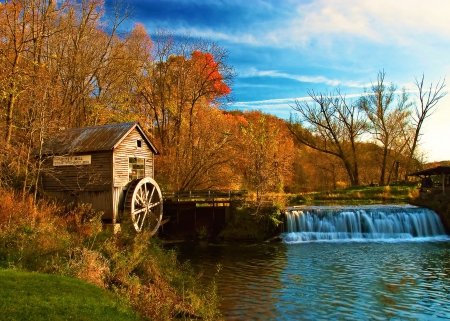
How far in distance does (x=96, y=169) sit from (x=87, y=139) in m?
1.91

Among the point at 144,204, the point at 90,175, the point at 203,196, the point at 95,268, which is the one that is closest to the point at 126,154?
the point at 90,175

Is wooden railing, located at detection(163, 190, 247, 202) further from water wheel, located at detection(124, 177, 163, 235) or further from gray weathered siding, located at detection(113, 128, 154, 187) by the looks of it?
gray weathered siding, located at detection(113, 128, 154, 187)

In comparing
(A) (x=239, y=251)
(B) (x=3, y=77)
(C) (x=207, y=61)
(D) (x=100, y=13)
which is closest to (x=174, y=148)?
(C) (x=207, y=61)

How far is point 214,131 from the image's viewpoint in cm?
3097

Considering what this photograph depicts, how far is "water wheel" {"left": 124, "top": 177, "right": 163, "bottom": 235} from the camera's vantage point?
2023 centimetres

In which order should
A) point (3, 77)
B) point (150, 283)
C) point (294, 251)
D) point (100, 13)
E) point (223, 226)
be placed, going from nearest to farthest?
1. point (150, 283)
2. point (3, 77)
3. point (294, 251)
4. point (223, 226)
5. point (100, 13)

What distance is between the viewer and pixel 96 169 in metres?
20.1

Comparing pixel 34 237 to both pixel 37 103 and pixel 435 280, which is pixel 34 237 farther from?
pixel 435 280

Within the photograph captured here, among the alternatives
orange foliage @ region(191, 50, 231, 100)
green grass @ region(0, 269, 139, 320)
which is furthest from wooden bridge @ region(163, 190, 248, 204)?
green grass @ region(0, 269, 139, 320)

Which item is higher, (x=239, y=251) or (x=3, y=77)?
(x=3, y=77)

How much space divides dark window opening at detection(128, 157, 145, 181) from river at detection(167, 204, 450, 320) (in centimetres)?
509

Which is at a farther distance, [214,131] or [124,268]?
[214,131]

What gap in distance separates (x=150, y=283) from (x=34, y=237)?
12.1 ft

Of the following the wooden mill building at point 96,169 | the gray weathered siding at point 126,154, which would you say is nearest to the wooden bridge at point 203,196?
the gray weathered siding at point 126,154
